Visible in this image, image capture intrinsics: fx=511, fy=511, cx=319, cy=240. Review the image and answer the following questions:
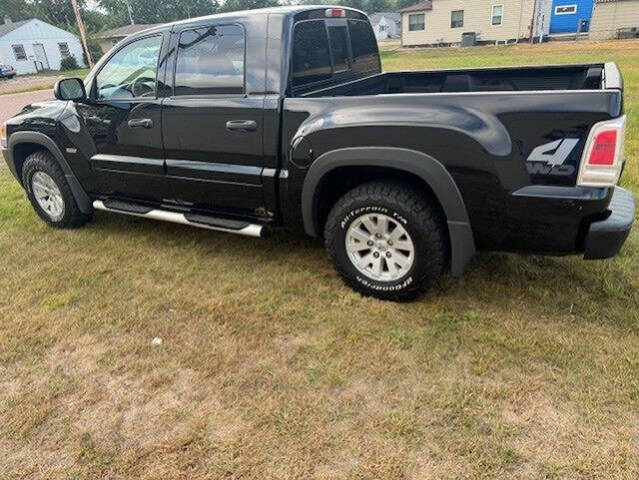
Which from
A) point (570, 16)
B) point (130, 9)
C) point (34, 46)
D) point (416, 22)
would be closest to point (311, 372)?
point (570, 16)

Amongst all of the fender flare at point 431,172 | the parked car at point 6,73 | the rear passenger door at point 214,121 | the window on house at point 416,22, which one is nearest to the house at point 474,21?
the window on house at point 416,22

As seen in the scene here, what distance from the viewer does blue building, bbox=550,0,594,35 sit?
102 feet

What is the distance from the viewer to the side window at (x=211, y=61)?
11.4ft

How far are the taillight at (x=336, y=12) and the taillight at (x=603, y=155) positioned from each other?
7.17 ft

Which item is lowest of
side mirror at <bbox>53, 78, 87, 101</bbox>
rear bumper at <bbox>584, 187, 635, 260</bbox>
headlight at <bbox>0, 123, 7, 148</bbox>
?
rear bumper at <bbox>584, 187, 635, 260</bbox>

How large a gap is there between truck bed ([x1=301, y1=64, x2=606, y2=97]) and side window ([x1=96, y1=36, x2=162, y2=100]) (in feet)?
4.18

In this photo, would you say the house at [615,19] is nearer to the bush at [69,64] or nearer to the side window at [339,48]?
the side window at [339,48]

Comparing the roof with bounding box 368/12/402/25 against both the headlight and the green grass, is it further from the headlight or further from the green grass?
the headlight

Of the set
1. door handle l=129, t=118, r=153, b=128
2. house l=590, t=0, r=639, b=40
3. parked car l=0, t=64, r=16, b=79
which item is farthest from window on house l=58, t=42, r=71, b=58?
door handle l=129, t=118, r=153, b=128

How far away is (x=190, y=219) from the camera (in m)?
3.94

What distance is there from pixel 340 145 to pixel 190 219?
1.47 m

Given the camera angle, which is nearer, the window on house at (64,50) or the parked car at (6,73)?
the parked car at (6,73)

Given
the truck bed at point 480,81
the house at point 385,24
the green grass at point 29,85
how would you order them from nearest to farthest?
the truck bed at point 480,81 → the green grass at point 29,85 → the house at point 385,24

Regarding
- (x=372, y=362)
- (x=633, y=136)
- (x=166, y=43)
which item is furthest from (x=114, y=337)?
(x=633, y=136)
